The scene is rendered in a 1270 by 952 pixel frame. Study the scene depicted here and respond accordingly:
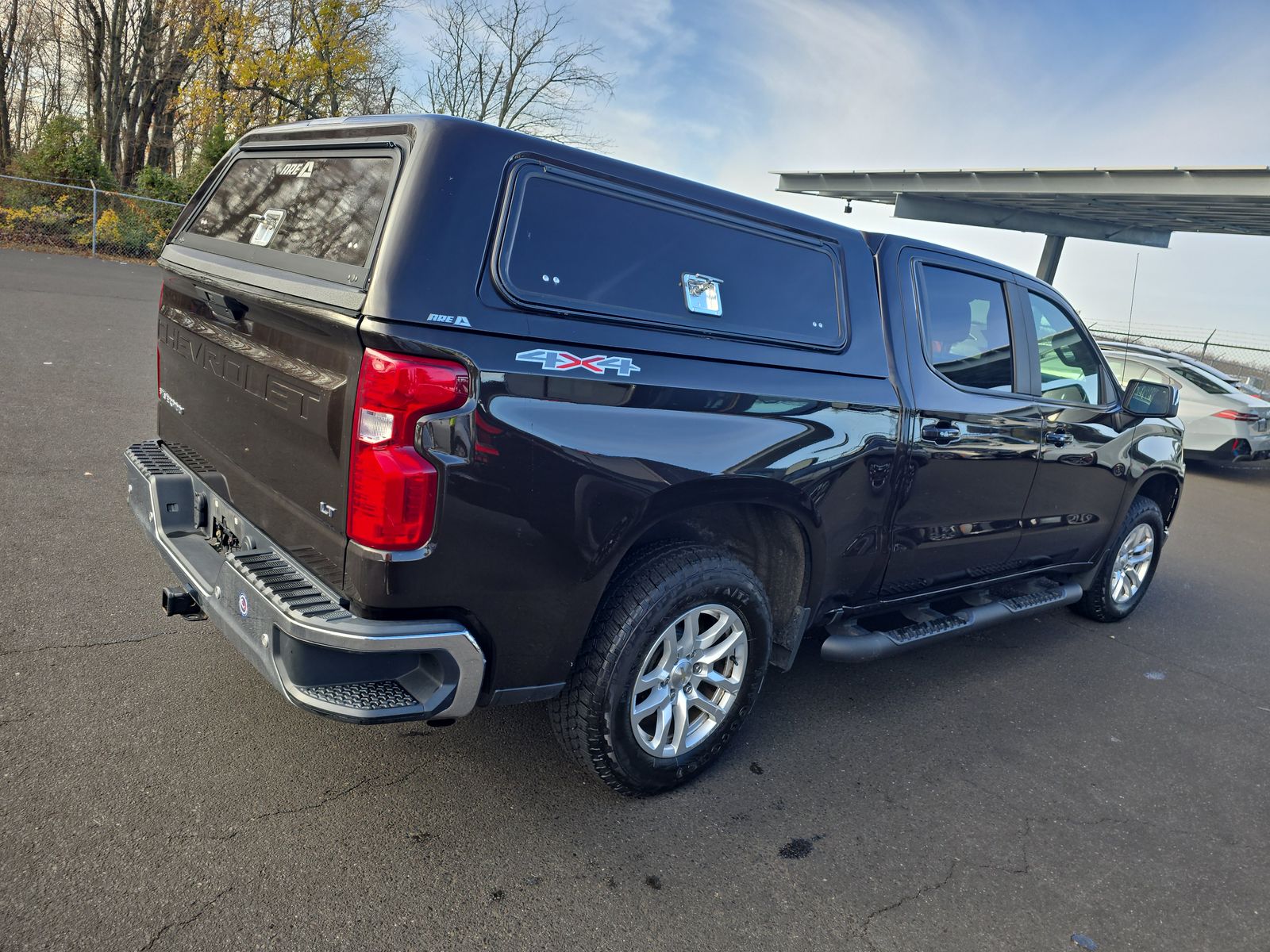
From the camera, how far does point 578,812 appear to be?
115 inches

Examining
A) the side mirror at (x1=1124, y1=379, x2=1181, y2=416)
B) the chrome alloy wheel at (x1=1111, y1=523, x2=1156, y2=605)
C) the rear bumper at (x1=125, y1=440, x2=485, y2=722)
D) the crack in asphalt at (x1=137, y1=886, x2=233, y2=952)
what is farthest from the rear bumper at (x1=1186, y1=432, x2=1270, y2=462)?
the crack in asphalt at (x1=137, y1=886, x2=233, y2=952)

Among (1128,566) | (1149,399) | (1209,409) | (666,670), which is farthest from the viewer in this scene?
(1209,409)

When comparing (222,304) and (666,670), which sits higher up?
(222,304)

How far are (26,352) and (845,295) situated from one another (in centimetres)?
820

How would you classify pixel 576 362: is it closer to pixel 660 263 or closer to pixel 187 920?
pixel 660 263

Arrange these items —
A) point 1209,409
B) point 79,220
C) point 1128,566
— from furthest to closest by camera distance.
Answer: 1. point 79,220
2. point 1209,409
3. point 1128,566

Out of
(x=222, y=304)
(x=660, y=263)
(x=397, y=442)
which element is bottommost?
(x=397, y=442)

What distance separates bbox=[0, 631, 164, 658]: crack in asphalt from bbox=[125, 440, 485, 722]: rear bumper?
3.60ft

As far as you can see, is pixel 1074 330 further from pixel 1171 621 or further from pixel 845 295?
pixel 1171 621

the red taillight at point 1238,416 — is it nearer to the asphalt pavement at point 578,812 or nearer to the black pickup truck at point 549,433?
the asphalt pavement at point 578,812

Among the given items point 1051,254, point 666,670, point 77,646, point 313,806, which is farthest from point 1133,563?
point 1051,254

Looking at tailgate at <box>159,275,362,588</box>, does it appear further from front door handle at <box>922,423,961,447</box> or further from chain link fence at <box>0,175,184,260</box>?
chain link fence at <box>0,175,184,260</box>

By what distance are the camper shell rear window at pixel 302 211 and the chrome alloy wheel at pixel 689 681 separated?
150 centimetres

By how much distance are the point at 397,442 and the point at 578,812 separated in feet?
4.64
